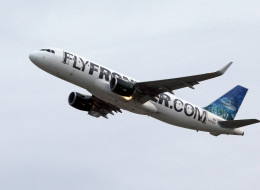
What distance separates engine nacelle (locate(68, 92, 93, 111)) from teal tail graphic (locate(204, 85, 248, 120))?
37.1 ft

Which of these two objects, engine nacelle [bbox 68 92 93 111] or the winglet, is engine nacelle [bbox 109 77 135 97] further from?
the winglet

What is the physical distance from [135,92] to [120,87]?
75.8 inches

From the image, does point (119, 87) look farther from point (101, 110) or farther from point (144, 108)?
point (101, 110)

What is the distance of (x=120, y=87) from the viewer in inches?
2167

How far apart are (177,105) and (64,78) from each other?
10.8 metres

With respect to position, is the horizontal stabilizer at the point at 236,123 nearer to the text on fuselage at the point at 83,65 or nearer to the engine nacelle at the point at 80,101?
the text on fuselage at the point at 83,65

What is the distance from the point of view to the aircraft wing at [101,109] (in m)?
63.3

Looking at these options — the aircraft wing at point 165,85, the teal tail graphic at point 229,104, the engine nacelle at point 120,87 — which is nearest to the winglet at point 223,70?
the aircraft wing at point 165,85

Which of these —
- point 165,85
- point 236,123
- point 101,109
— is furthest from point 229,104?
point 101,109

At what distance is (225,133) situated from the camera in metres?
61.6

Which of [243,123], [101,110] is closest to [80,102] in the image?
[101,110]

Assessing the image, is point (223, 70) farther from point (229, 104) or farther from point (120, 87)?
point (229, 104)

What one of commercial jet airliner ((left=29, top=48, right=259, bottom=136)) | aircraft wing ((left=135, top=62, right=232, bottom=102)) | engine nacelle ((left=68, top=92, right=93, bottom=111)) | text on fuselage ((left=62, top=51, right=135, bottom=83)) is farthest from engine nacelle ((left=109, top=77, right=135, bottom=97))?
engine nacelle ((left=68, top=92, right=93, bottom=111))

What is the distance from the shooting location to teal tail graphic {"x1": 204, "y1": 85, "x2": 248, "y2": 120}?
2504 inches
